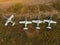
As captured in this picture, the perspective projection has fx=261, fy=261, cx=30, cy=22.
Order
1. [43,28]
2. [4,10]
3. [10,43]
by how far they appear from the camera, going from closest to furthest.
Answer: [10,43] → [43,28] → [4,10]

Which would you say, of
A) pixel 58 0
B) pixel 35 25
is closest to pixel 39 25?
pixel 35 25

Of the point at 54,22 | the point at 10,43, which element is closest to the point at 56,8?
the point at 54,22

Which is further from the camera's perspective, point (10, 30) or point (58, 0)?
point (58, 0)

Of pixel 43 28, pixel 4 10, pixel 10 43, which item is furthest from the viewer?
pixel 4 10

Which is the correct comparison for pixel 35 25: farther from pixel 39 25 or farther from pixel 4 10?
pixel 4 10

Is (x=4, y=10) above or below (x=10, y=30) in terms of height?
above

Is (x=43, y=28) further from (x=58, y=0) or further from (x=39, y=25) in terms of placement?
(x=58, y=0)
